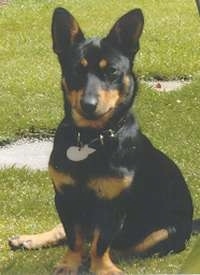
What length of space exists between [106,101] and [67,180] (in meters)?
0.43

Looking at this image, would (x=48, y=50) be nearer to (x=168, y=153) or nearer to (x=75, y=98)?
(x=168, y=153)

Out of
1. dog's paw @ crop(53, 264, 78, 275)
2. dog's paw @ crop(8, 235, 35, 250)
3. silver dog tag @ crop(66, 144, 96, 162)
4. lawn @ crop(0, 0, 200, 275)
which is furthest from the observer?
lawn @ crop(0, 0, 200, 275)

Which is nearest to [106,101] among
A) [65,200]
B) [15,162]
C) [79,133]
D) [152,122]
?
[79,133]

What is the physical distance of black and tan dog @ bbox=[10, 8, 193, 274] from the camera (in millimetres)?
3102

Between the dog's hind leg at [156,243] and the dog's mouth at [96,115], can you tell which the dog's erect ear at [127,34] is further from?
the dog's hind leg at [156,243]

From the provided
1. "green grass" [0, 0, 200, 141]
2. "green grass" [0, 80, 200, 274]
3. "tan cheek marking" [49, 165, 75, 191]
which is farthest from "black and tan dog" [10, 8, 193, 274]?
"green grass" [0, 0, 200, 141]

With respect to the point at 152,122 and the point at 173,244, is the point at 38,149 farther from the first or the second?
the point at 173,244

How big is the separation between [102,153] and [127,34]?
56cm

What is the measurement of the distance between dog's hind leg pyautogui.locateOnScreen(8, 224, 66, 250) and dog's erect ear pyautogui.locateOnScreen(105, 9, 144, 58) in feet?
3.98

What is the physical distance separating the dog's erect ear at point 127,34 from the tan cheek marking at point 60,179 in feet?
2.05

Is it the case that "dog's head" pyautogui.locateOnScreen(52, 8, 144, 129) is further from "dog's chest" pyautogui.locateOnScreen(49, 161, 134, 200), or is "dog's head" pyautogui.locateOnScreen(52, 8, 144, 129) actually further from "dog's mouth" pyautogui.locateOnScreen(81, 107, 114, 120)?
"dog's chest" pyautogui.locateOnScreen(49, 161, 134, 200)

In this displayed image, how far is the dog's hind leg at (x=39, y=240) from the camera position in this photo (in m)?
3.88

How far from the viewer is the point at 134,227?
358 centimetres

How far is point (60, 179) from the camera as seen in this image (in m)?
3.23
